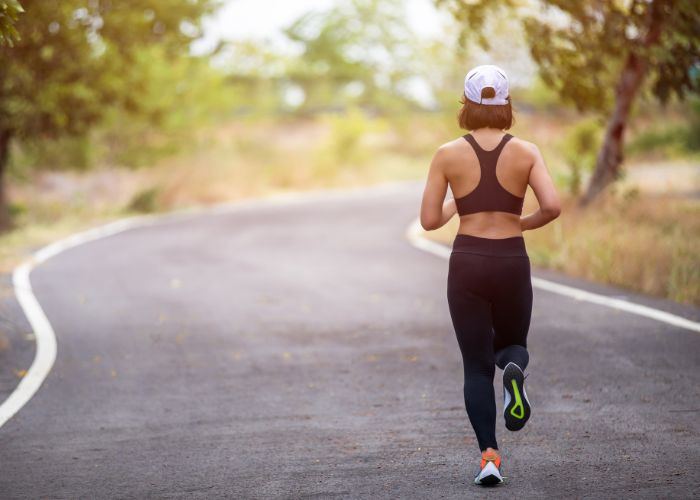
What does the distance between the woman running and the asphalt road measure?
0.45 m

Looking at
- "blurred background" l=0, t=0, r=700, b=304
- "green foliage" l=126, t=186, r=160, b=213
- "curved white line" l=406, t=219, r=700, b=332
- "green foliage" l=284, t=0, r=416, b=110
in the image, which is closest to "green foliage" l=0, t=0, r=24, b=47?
"blurred background" l=0, t=0, r=700, b=304

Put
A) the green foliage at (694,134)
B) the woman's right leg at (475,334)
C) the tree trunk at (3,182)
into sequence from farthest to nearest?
the green foliage at (694,134) < the tree trunk at (3,182) < the woman's right leg at (475,334)

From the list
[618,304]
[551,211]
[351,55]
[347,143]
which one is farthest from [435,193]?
[351,55]

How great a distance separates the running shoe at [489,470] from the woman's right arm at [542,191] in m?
1.11

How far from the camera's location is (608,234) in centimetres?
1336

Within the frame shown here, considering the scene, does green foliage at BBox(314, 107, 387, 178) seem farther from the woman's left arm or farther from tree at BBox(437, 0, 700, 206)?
the woman's left arm

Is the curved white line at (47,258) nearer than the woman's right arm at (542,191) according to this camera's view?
No

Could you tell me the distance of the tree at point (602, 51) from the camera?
15.0 meters

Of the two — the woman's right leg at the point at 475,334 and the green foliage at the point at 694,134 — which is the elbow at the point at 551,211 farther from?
the green foliage at the point at 694,134

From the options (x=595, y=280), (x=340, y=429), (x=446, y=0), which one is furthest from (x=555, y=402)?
(x=446, y=0)

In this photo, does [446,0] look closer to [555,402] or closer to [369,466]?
[555,402]

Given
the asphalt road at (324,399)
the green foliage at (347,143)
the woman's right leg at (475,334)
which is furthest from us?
the green foliage at (347,143)

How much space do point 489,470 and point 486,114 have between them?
1.69 m

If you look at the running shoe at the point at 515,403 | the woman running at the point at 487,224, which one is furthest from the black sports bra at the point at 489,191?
the running shoe at the point at 515,403
